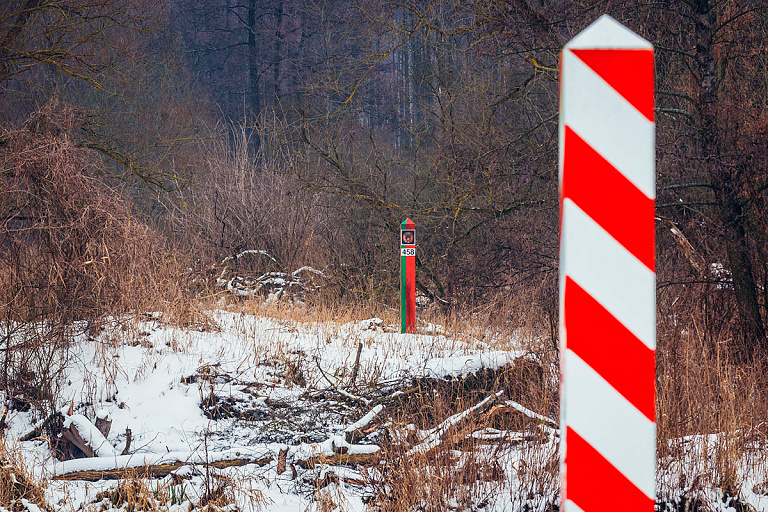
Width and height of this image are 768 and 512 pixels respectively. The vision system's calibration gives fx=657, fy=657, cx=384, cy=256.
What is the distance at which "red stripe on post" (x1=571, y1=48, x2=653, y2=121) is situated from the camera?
129cm

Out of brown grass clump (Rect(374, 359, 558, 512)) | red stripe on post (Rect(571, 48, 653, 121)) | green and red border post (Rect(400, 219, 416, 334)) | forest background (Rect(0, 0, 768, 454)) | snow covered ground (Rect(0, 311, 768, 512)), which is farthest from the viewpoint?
green and red border post (Rect(400, 219, 416, 334))

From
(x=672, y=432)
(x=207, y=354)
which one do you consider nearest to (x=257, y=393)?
(x=207, y=354)

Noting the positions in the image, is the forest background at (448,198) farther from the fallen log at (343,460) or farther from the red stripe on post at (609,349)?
the red stripe on post at (609,349)

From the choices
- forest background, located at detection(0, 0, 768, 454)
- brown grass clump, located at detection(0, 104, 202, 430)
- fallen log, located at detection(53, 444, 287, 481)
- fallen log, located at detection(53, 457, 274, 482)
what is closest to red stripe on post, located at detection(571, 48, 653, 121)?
forest background, located at detection(0, 0, 768, 454)

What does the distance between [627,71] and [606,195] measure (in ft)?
0.81

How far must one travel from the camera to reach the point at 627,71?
51.0 inches

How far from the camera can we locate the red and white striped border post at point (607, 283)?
1304mm

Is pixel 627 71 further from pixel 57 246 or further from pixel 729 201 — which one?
pixel 57 246

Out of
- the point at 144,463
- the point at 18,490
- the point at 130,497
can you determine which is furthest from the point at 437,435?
the point at 18,490

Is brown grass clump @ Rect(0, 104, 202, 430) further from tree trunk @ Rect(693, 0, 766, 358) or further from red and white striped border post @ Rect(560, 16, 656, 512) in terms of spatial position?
tree trunk @ Rect(693, 0, 766, 358)

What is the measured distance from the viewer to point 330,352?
683cm

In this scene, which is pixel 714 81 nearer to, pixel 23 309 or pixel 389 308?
pixel 389 308

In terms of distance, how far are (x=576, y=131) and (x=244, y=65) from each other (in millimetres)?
24666

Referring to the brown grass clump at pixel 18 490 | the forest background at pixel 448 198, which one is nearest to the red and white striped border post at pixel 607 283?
the forest background at pixel 448 198
